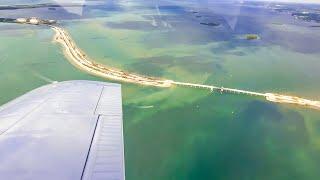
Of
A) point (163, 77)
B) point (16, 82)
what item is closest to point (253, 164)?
point (163, 77)

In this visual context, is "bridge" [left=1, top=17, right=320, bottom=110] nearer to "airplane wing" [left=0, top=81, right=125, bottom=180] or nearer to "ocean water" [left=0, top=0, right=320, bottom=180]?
"ocean water" [left=0, top=0, right=320, bottom=180]

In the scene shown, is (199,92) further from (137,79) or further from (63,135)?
(63,135)

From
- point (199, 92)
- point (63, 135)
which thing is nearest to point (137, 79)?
point (199, 92)

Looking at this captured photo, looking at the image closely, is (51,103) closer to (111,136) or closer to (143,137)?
(111,136)

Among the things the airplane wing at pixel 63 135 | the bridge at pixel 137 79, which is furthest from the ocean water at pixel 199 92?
the airplane wing at pixel 63 135

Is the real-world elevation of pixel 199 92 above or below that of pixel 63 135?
below

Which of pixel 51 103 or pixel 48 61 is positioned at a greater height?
Answer: pixel 51 103
